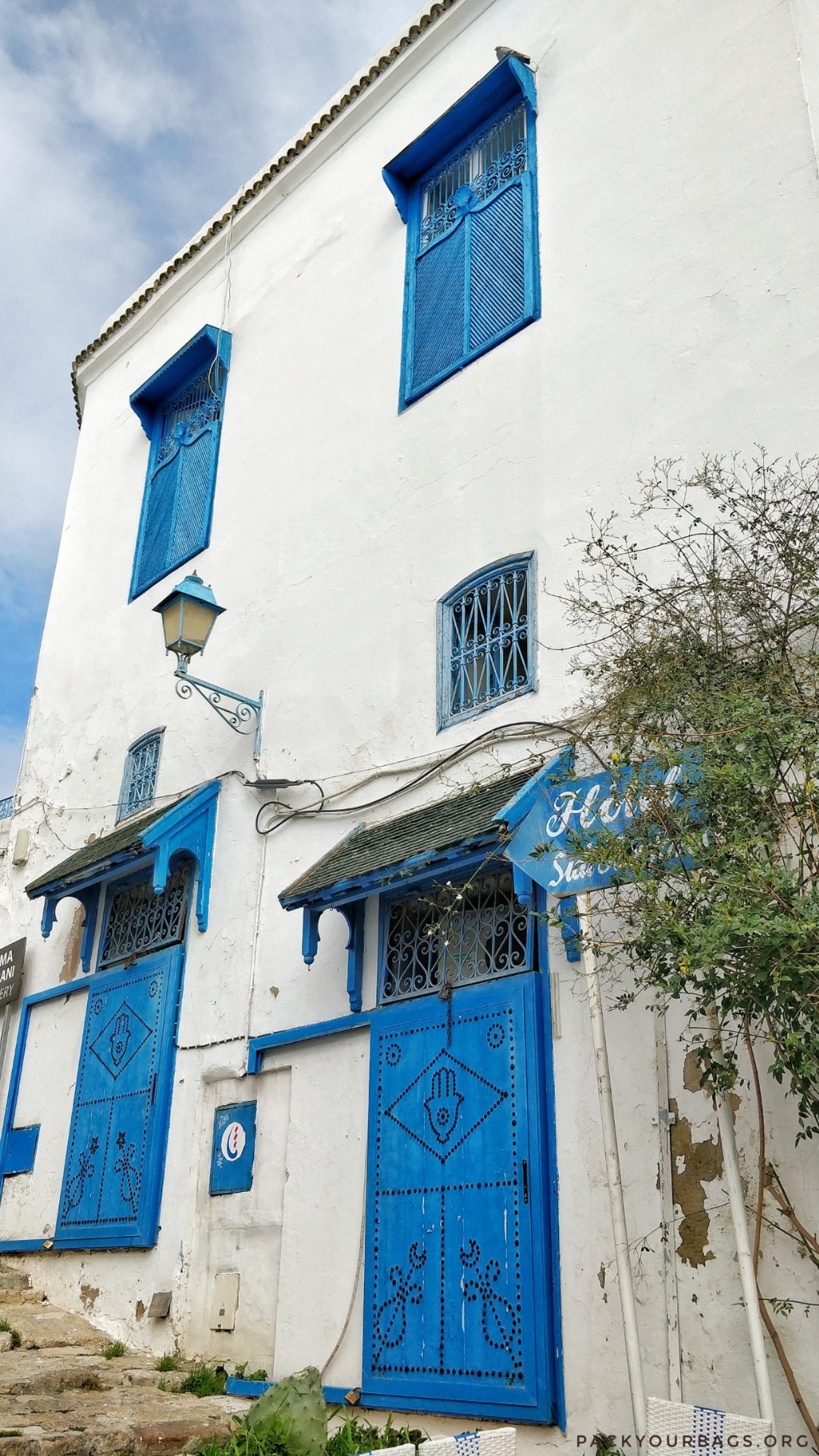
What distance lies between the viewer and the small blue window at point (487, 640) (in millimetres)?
7438

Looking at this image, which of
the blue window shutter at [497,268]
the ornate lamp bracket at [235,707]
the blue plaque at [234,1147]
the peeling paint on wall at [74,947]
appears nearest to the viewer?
the blue plaque at [234,1147]

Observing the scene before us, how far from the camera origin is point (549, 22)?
912 cm

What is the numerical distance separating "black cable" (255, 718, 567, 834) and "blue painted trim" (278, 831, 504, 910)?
792mm

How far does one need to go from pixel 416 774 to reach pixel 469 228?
4381 mm

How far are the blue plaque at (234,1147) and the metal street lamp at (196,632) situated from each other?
8.49 ft

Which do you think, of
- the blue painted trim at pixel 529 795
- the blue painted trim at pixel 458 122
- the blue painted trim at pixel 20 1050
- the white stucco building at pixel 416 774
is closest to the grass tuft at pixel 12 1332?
the white stucco building at pixel 416 774

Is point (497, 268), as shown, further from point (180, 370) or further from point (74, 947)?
point (74, 947)

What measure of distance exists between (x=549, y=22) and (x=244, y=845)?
21.3 feet

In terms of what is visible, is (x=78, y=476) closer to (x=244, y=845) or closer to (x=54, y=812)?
(x=54, y=812)

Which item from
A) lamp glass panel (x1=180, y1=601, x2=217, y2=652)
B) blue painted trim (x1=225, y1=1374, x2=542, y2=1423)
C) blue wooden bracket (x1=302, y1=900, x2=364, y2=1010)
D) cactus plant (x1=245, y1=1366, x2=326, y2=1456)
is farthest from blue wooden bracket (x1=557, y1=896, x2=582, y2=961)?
lamp glass panel (x1=180, y1=601, x2=217, y2=652)

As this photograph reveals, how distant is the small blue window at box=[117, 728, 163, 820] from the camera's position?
408 inches

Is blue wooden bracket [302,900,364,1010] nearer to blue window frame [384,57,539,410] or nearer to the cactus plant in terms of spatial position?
the cactus plant

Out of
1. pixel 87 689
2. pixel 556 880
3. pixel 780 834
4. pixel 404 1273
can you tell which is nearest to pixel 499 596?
pixel 556 880

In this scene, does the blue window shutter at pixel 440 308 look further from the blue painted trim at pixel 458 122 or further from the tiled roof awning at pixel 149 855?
the tiled roof awning at pixel 149 855
